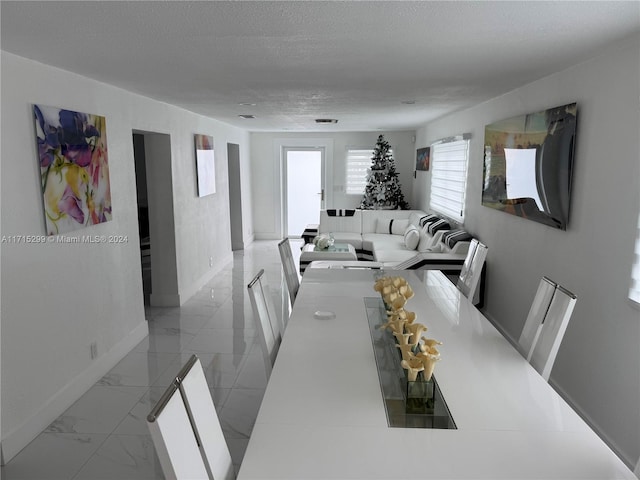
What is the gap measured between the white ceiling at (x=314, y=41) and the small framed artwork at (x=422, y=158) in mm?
3891

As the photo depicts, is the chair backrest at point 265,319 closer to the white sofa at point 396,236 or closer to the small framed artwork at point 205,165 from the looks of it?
the white sofa at point 396,236

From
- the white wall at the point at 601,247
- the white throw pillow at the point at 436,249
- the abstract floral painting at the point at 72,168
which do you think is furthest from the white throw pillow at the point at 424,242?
the abstract floral painting at the point at 72,168

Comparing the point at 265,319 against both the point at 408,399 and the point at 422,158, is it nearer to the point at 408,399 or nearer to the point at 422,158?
the point at 408,399

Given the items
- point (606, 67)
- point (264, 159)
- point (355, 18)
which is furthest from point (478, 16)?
point (264, 159)

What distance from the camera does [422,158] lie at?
26.8ft

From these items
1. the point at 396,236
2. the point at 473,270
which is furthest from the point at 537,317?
the point at 396,236

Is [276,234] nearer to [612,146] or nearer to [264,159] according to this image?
[264,159]

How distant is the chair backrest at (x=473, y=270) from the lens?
132 inches

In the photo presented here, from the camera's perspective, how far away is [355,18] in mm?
1978

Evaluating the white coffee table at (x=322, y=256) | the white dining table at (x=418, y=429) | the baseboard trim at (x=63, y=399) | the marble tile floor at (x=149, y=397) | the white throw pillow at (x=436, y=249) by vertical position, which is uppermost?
the white dining table at (x=418, y=429)

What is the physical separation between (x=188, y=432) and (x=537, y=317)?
6.21ft

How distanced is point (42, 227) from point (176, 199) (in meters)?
2.42

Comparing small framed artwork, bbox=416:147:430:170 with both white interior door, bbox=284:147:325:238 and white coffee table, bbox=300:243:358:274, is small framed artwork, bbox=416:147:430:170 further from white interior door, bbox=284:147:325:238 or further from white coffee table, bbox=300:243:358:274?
white coffee table, bbox=300:243:358:274

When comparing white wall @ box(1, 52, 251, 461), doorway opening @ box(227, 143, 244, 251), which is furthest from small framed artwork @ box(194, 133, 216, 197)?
doorway opening @ box(227, 143, 244, 251)
